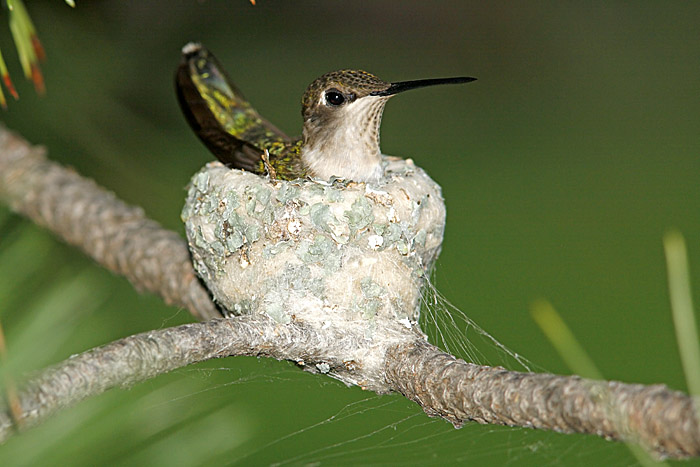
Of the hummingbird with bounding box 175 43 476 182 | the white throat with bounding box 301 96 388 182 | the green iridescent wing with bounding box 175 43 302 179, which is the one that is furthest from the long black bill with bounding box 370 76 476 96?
the green iridescent wing with bounding box 175 43 302 179

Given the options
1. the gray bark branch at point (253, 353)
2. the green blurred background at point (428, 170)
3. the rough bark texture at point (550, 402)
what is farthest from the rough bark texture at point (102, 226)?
the rough bark texture at point (550, 402)

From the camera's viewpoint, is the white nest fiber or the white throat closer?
the white nest fiber

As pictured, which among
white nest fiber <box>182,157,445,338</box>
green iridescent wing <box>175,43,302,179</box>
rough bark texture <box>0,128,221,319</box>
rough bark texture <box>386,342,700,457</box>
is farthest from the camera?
green iridescent wing <box>175,43,302,179</box>

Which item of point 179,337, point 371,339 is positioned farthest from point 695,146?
point 179,337

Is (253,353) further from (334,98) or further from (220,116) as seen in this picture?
(220,116)

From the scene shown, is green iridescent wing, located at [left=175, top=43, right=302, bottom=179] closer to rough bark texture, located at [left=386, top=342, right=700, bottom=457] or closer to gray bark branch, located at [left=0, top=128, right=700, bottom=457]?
gray bark branch, located at [left=0, top=128, right=700, bottom=457]

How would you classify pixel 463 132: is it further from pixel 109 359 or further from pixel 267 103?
pixel 109 359
